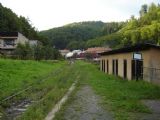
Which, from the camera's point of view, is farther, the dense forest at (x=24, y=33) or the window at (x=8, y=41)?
the window at (x=8, y=41)

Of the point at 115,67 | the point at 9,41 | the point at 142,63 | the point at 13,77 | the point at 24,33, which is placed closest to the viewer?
the point at 142,63

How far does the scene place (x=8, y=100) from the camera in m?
16.1

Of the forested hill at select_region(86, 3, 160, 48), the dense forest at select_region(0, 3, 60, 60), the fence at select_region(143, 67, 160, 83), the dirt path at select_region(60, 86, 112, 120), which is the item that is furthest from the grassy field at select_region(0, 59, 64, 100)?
the forested hill at select_region(86, 3, 160, 48)

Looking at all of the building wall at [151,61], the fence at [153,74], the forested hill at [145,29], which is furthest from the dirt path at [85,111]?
the forested hill at [145,29]

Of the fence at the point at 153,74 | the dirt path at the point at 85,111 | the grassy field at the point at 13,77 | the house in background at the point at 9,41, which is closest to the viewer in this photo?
the dirt path at the point at 85,111

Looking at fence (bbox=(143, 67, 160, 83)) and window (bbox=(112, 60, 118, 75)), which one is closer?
fence (bbox=(143, 67, 160, 83))

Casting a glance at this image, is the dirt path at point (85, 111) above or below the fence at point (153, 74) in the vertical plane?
below

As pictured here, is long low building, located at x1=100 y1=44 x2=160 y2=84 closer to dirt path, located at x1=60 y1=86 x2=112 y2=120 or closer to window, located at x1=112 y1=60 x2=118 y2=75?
window, located at x1=112 y1=60 x2=118 y2=75

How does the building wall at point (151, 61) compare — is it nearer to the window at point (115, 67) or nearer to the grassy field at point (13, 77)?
the grassy field at point (13, 77)

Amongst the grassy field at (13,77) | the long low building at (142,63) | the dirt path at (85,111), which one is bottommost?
the dirt path at (85,111)

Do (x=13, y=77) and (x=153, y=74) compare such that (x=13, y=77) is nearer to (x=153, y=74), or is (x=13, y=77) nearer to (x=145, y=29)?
(x=153, y=74)

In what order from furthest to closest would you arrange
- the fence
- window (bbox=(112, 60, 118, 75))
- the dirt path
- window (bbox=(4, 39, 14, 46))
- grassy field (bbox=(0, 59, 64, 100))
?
window (bbox=(4, 39, 14, 46)) → window (bbox=(112, 60, 118, 75)) → the fence → grassy field (bbox=(0, 59, 64, 100)) → the dirt path

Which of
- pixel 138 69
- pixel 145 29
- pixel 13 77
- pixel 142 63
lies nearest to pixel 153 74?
pixel 142 63

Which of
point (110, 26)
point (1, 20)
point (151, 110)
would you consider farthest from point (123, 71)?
point (110, 26)
